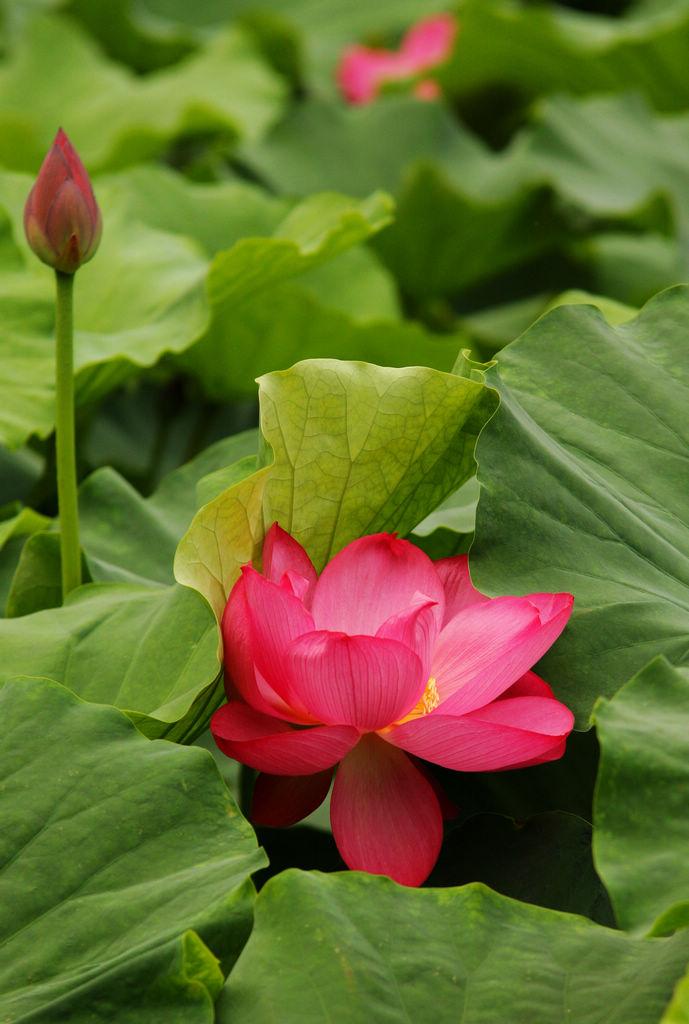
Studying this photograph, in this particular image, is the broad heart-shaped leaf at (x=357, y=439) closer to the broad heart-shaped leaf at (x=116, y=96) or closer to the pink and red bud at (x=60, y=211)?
the pink and red bud at (x=60, y=211)

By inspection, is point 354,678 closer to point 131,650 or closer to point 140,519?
point 131,650

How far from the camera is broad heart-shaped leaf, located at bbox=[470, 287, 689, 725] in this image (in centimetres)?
58

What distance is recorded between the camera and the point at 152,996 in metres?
0.49

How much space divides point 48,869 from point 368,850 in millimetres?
149

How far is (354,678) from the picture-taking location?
52cm

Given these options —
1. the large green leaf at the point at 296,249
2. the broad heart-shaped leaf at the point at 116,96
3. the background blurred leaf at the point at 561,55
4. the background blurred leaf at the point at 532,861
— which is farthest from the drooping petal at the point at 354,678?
the background blurred leaf at the point at 561,55

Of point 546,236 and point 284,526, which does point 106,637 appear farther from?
point 546,236

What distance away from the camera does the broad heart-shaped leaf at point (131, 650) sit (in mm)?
592

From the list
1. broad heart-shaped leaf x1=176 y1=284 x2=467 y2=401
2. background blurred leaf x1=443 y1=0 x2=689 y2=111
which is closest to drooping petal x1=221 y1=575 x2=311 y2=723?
broad heart-shaped leaf x1=176 y1=284 x2=467 y2=401

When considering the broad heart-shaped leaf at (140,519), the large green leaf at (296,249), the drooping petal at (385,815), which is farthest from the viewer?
the large green leaf at (296,249)

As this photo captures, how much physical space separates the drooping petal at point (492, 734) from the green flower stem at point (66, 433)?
0.80 ft

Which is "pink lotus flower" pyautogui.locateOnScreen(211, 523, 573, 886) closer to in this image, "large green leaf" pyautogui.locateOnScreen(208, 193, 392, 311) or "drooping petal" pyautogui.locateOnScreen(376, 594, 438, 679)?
"drooping petal" pyautogui.locateOnScreen(376, 594, 438, 679)

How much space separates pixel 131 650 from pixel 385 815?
0.58 ft

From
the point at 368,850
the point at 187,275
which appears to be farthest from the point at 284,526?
the point at 187,275
